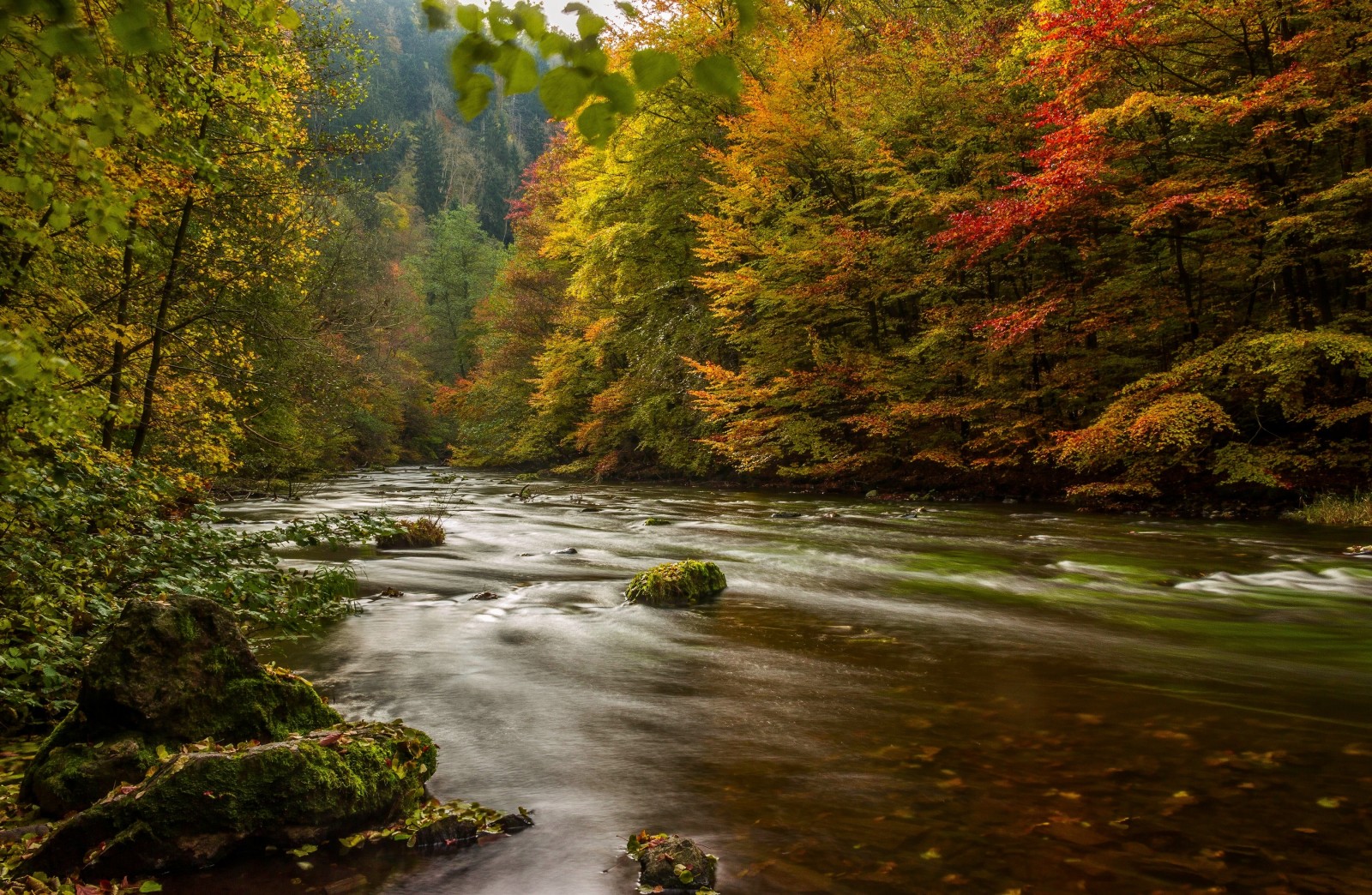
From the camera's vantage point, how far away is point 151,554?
5.17 metres

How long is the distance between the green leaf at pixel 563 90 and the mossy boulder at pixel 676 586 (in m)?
6.59

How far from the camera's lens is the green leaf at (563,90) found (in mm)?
1488

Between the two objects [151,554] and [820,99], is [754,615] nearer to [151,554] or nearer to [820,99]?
[151,554]

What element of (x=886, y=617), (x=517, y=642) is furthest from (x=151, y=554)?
(x=886, y=617)

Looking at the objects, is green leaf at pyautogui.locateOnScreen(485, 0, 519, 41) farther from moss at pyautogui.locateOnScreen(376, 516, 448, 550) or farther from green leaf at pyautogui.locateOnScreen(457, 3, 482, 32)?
moss at pyautogui.locateOnScreen(376, 516, 448, 550)

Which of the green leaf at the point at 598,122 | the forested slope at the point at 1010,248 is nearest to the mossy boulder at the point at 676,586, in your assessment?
the forested slope at the point at 1010,248

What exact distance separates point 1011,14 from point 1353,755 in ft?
60.9

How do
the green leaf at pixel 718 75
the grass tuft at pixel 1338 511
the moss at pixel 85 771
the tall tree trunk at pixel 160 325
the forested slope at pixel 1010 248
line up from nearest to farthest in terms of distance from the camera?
the green leaf at pixel 718 75
the moss at pixel 85 771
the tall tree trunk at pixel 160 325
the grass tuft at pixel 1338 511
the forested slope at pixel 1010 248

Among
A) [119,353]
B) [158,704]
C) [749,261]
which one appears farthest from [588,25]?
[749,261]

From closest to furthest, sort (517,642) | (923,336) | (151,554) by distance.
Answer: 1. (151,554)
2. (517,642)
3. (923,336)

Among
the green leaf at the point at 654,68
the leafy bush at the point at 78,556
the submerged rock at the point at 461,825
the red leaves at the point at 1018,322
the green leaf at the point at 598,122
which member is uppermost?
the red leaves at the point at 1018,322

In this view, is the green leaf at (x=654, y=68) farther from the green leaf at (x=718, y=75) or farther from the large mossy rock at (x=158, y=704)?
the large mossy rock at (x=158, y=704)

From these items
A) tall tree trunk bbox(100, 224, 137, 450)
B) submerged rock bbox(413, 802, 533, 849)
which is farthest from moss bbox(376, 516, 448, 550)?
submerged rock bbox(413, 802, 533, 849)

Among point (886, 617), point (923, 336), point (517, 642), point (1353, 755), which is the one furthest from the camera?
point (923, 336)
